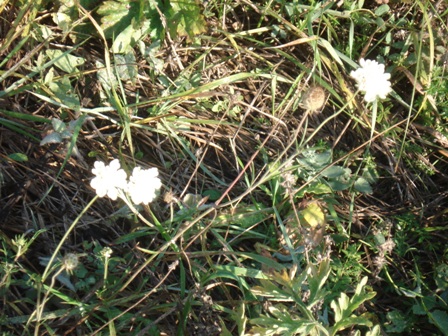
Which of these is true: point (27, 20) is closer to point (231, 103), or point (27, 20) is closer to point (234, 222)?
point (231, 103)

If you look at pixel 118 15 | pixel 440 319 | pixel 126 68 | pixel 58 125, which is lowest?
pixel 440 319

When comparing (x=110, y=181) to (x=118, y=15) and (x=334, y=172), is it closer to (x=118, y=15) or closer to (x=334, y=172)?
(x=118, y=15)

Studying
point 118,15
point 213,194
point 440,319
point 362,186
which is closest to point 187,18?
point 118,15

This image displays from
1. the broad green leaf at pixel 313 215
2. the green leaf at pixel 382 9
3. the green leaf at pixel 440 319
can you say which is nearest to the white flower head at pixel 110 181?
the broad green leaf at pixel 313 215

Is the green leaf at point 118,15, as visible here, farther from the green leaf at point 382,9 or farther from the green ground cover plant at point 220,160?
the green leaf at point 382,9

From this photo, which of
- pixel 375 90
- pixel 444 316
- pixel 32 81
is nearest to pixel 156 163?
pixel 32 81

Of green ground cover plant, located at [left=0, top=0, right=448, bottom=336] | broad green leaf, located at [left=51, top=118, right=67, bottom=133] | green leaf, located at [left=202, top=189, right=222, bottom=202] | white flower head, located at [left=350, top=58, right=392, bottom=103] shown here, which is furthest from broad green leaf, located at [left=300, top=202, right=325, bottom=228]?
broad green leaf, located at [left=51, top=118, right=67, bottom=133]

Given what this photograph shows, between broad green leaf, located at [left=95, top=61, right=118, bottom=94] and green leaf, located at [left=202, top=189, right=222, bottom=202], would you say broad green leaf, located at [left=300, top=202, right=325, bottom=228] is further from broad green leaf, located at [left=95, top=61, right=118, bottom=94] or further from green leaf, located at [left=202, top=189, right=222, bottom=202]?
broad green leaf, located at [left=95, top=61, right=118, bottom=94]

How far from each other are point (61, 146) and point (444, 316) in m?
1.53

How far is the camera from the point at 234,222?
2.23 metres

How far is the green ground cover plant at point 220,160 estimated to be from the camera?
2098 mm

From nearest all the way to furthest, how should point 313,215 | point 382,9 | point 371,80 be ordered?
point 371,80
point 313,215
point 382,9

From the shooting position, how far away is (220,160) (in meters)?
2.42

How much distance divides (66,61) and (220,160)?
2.29 ft
